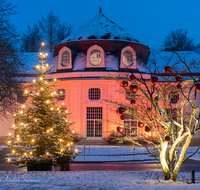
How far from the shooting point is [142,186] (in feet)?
29.4

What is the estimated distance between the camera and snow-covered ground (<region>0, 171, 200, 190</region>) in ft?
28.6

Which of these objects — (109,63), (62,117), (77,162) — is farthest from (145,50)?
(62,117)

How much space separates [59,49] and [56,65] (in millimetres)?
1717

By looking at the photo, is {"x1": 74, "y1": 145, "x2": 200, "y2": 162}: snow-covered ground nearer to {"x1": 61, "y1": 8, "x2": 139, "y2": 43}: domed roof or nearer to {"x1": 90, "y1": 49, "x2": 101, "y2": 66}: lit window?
{"x1": 90, "y1": 49, "x2": 101, "y2": 66}: lit window

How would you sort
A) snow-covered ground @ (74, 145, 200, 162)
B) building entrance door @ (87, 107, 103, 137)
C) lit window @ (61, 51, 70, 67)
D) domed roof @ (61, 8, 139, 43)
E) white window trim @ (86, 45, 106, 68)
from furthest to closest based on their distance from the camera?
lit window @ (61, 51, 70, 67), domed roof @ (61, 8, 139, 43), building entrance door @ (87, 107, 103, 137), white window trim @ (86, 45, 106, 68), snow-covered ground @ (74, 145, 200, 162)

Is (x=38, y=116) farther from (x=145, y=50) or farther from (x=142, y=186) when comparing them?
(x=145, y=50)

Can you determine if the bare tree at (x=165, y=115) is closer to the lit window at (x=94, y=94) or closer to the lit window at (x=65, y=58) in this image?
the lit window at (x=94, y=94)

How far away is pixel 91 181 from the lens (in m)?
10.1

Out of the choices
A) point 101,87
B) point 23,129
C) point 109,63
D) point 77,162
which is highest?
point 109,63

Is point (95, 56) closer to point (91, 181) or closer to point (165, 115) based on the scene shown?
point (165, 115)

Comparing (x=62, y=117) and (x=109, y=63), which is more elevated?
(x=109, y=63)

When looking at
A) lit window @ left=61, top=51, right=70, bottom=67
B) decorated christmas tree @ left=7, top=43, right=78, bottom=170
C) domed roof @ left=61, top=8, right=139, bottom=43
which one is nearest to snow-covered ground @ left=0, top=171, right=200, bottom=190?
decorated christmas tree @ left=7, top=43, right=78, bottom=170

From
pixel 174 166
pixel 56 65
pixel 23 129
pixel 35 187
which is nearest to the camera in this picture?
pixel 35 187

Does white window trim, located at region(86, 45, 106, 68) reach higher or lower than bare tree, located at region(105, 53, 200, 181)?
higher
